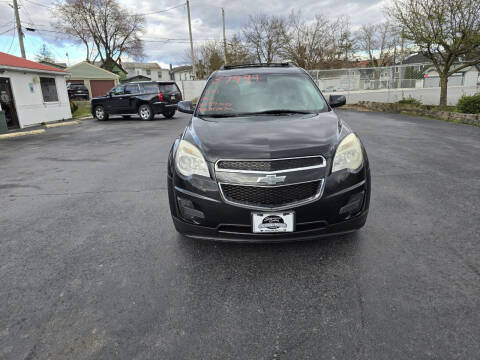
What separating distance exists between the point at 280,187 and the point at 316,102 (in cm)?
169

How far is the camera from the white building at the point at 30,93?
46.5 feet

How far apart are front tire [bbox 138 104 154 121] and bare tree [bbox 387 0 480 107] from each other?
41.5 ft

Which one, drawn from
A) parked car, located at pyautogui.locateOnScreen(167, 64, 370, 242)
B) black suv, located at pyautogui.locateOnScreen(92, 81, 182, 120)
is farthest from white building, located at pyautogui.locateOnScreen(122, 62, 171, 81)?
parked car, located at pyautogui.locateOnScreen(167, 64, 370, 242)

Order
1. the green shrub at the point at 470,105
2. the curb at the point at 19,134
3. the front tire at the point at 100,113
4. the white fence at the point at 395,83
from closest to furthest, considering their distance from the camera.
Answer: the green shrub at the point at 470,105 < the curb at the point at 19,134 < the front tire at the point at 100,113 < the white fence at the point at 395,83

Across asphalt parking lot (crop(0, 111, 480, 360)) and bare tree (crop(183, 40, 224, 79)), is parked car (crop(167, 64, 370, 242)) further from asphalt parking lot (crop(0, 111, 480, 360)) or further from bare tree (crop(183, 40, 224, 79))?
bare tree (crop(183, 40, 224, 79))

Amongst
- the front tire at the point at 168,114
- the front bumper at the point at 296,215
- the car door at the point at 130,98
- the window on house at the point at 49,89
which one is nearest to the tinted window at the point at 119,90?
the car door at the point at 130,98

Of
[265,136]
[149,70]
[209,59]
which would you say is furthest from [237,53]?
[149,70]

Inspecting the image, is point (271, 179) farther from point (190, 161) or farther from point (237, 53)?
point (237, 53)

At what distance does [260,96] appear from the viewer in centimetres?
369

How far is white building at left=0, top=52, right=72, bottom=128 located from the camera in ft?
46.5

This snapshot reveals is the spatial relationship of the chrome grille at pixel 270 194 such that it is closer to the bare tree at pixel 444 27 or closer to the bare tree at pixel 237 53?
the bare tree at pixel 444 27

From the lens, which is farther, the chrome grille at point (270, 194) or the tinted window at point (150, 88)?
the tinted window at point (150, 88)

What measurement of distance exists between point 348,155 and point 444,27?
1484 centimetres

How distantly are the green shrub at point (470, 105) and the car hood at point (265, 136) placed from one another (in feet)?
35.2
